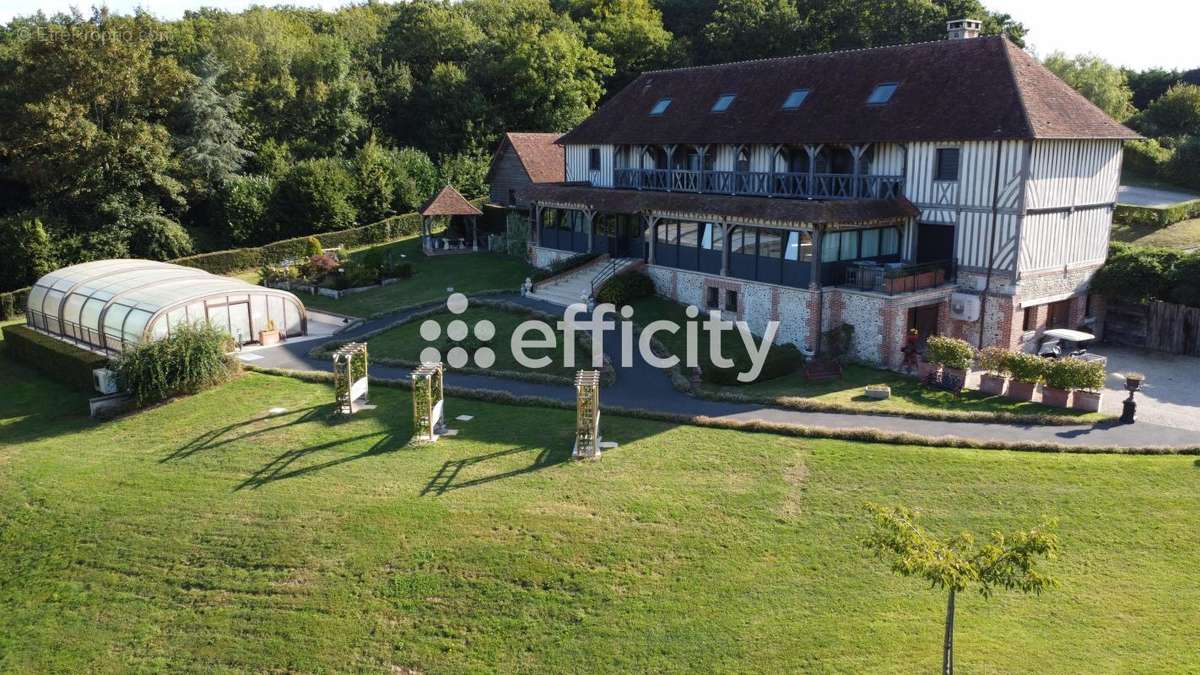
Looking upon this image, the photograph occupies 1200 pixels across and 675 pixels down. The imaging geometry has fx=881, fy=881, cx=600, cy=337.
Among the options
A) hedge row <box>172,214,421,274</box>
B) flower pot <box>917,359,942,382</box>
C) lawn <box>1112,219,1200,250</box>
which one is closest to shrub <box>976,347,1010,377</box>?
Result: flower pot <box>917,359,942,382</box>

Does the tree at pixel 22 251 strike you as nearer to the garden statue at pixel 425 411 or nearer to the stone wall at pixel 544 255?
the stone wall at pixel 544 255

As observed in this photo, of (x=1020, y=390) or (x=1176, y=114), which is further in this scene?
(x=1176, y=114)

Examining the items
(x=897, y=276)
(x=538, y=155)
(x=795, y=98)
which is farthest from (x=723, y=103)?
(x=538, y=155)

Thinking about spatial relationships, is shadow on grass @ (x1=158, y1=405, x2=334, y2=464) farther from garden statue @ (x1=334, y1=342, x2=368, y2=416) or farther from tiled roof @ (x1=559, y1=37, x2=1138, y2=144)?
tiled roof @ (x1=559, y1=37, x2=1138, y2=144)

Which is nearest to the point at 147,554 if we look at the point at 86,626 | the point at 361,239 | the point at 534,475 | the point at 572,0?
the point at 86,626

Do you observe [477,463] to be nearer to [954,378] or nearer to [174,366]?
[174,366]

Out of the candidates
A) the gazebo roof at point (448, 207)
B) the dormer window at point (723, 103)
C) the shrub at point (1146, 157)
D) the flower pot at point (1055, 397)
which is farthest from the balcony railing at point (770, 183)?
the shrub at point (1146, 157)
